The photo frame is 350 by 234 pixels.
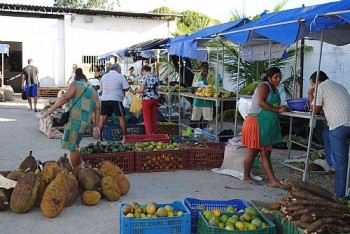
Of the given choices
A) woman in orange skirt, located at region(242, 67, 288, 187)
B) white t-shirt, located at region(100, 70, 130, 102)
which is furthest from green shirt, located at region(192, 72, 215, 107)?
woman in orange skirt, located at region(242, 67, 288, 187)

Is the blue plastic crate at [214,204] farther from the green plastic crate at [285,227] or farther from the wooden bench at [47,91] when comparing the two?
the wooden bench at [47,91]

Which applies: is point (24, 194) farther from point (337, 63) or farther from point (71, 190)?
point (337, 63)

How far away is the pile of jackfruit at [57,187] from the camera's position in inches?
197

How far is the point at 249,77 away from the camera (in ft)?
43.4

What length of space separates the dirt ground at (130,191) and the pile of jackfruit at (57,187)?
10cm

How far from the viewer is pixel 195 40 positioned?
924 cm

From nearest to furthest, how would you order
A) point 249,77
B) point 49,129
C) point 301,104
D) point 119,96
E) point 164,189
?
point 164,189 → point 301,104 → point 119,96 → point 49,129 → point 249,77

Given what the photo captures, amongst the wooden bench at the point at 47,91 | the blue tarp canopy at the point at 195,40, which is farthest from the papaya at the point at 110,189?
the wooden bench at the point at 47,91

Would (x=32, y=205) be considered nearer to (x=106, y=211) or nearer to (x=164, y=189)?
(x=106, y=211)

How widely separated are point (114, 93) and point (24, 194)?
4.80 m

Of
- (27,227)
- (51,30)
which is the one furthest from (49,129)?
(51,30)

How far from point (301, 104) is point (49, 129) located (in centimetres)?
632

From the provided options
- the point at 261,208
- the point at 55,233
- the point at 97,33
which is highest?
the point at 97,33

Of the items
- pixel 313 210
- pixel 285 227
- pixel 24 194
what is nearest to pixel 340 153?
pixel 285 227
